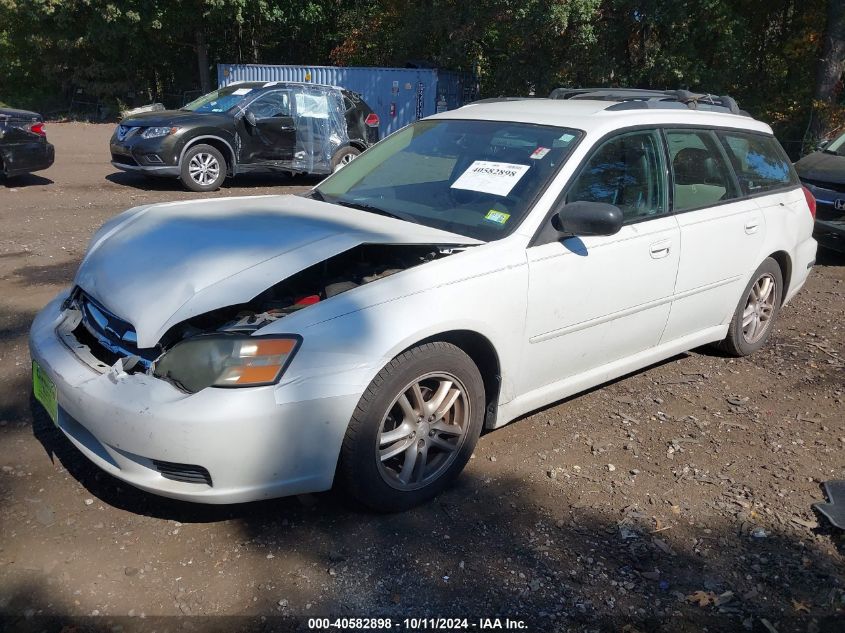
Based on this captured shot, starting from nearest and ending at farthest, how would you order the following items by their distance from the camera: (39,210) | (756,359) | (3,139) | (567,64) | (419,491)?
(419,491) → (756,359) → (39,210) → (3,139) → (567,64)

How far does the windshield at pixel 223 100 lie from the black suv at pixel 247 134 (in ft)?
0.05

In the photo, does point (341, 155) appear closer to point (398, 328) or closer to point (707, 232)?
point (707, 232)

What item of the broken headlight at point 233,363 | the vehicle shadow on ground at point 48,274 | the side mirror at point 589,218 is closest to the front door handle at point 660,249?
the side mirror at point 589,218

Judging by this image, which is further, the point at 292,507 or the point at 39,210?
the point at 39,210

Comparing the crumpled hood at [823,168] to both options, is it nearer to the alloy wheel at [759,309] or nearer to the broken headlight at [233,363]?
the alloy wheel at [759,309]

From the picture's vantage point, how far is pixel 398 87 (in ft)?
66.1

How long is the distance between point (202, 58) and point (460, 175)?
2537 centimetres

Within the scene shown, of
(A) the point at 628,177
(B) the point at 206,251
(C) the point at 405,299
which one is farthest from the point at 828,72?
(B) the point at 206,251

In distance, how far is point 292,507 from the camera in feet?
11.0

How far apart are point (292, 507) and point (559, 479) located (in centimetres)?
131

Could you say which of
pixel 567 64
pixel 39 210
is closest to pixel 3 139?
pixel 39 210

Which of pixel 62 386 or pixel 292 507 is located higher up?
pixel 62 386

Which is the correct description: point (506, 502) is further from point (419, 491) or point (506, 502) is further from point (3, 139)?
point (3, 139)

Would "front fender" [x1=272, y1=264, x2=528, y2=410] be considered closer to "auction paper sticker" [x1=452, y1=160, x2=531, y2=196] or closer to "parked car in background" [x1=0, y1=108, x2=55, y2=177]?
"auction paper sticker" [x1=452, y1=160, x2=531, y2=196]
